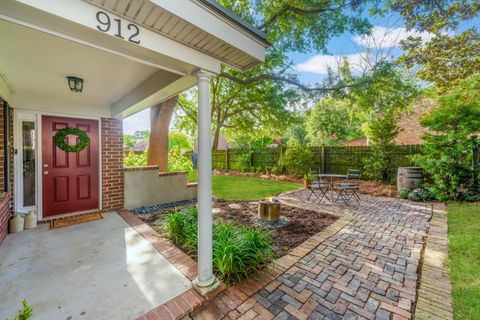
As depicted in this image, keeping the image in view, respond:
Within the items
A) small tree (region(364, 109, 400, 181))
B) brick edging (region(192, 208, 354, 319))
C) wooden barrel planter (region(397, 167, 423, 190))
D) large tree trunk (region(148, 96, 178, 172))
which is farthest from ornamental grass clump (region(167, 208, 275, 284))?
small tree (region(364, 109, 400, 181))

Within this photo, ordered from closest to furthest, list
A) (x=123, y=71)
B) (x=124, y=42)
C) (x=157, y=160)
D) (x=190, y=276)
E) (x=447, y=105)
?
(x=124, y=42) → (x=190, y=276) → (x=123, y=71) → (x=447, y=105) → (x=157, y=160)

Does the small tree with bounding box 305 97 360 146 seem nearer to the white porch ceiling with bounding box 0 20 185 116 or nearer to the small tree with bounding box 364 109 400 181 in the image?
the small tree with bounding box 364 109 400 181

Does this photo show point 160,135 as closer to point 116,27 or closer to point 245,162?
point 116,27

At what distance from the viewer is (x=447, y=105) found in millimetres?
5730

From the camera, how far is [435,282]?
2230 mm

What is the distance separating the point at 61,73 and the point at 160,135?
353cm

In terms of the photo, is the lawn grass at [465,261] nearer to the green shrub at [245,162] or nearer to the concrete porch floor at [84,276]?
the concrete porch floor at [84,276]

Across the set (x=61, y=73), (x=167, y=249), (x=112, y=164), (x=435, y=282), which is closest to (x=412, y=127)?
(x=435, y=282)

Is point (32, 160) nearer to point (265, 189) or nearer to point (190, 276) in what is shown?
point (190, 276)

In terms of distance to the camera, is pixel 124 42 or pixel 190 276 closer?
pixel 124 42

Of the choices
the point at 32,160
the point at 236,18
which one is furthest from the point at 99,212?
the point at 236,18

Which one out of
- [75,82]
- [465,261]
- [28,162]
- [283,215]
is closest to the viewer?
[465,261]

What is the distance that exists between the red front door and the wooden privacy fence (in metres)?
8.08

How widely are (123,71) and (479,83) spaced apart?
9866 mm
